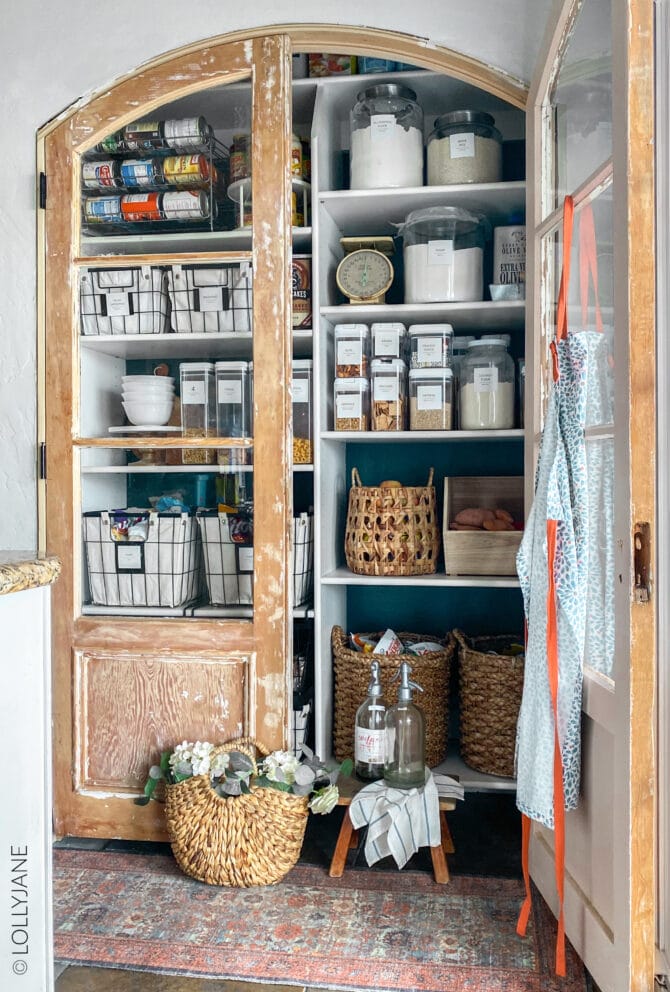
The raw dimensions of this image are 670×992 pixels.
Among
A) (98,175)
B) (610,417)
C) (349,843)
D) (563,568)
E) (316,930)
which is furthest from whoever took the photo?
(98,175)

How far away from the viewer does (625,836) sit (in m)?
1.51

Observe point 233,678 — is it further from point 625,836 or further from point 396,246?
point 396,246

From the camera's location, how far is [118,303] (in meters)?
2.51

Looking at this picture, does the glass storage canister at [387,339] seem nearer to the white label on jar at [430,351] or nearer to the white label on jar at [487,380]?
the white label on jar at [430,351]

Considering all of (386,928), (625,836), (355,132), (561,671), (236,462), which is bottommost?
(386,928)

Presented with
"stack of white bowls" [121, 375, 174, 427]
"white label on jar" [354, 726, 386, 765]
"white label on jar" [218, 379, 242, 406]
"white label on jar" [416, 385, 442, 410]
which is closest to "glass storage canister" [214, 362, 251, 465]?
"white label on jar" [218, 379, 242, 406]

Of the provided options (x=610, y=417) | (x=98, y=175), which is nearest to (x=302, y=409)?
(x=98, y=175)

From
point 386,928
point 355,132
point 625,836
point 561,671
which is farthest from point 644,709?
point 355,132

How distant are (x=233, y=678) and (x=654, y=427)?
4.72 ft

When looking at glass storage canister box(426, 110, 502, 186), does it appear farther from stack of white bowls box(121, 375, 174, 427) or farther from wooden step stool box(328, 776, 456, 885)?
wooden step stool box(328, 776, 456, 885)

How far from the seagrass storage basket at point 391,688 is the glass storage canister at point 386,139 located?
153cm

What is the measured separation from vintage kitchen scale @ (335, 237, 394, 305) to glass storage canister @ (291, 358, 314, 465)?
0.28m

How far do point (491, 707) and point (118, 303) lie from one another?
1735 mm

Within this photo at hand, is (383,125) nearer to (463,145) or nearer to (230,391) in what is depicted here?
(463,145)
